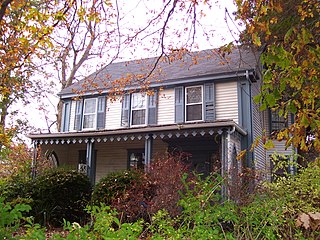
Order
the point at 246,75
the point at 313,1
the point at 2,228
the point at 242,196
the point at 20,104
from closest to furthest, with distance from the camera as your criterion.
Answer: the point at 2,228
the point at 313,1
the point at 242,196
the point at 246,75
the point at 20,104

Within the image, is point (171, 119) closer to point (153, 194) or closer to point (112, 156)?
point (112, 156)

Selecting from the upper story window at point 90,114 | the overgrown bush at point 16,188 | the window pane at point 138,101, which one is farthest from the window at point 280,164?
the upper story window at point 90,114

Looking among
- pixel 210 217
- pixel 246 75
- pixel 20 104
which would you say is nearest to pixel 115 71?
pixel 246 75

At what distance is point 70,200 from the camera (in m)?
10.4

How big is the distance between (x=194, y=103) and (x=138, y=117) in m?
2.83

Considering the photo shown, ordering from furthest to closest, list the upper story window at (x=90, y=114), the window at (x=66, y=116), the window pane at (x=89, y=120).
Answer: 1. the window at (x=66, y=116)
2. the window pane at (x=89, y=120)
3. the upper story window at (x=90, y=114)

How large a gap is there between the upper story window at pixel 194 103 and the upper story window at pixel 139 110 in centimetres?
121

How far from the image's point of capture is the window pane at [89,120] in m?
17.1

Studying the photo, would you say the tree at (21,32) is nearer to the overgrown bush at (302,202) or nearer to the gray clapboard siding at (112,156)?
the overgrown bush at (302,202)

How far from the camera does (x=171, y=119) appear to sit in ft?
49.2

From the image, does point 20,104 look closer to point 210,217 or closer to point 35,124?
point 35,124

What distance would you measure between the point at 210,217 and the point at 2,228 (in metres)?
2.25

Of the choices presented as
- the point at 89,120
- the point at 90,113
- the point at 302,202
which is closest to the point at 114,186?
the point at 302,202

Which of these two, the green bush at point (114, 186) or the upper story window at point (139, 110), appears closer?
the green bush at point (114, 186)
